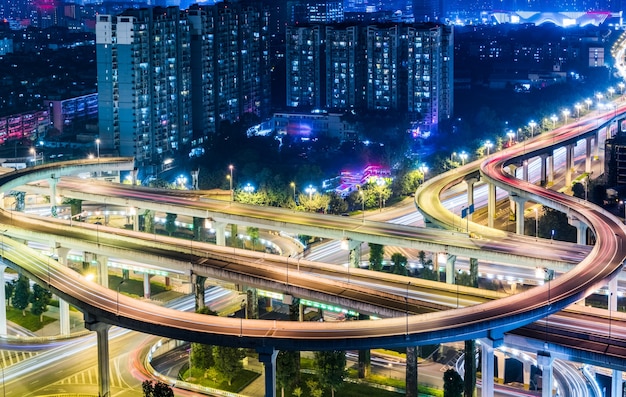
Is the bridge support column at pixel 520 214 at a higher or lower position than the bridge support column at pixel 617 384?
higher

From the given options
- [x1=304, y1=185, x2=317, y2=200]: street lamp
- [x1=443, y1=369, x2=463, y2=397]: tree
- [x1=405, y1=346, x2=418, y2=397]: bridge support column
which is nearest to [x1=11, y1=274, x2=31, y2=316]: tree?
[x1=304, y1=185, x2=317, y2=200]: street lamp

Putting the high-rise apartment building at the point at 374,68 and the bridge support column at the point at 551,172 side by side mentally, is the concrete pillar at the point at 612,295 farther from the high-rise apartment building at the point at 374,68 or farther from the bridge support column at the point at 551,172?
the high-rise apartment building at the point at 374,68

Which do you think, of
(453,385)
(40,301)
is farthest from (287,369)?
(40,301)

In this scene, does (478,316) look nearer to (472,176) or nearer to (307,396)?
(307,396)

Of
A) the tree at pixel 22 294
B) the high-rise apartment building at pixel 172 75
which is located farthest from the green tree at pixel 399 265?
the high-rise apartment building at pixel 172 75

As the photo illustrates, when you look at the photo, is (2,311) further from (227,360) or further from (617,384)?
(617,384)

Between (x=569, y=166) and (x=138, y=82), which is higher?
(x=138, y=82)
